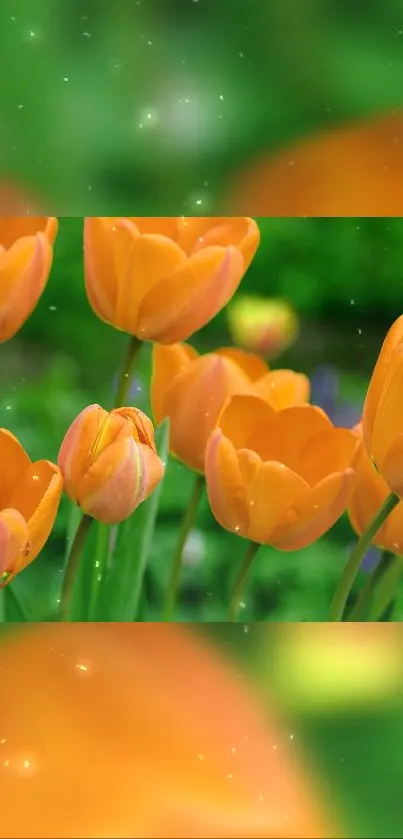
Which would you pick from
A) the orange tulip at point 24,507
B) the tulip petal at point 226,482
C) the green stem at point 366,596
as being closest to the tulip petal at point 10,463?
the orange tulip at point 24,507

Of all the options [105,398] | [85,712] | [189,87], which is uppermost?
[189,87]

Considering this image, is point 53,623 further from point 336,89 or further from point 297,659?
point 336,89

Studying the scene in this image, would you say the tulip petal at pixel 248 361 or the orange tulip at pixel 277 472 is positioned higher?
the tulip petal at pixel 248 361

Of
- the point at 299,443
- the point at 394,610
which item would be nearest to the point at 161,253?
the point at 299,443

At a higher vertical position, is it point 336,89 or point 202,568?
point 336,89

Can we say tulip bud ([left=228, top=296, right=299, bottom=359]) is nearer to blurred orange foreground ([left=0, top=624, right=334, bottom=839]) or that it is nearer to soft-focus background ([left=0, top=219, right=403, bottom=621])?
soft-focus background ([left=0, top=219, right=403, bottom=621])

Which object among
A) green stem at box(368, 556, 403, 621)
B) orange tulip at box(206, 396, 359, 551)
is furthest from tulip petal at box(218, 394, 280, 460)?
green stem at box(368, 556, 403, 621)

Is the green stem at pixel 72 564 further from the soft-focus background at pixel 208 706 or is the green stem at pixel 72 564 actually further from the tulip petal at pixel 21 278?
the tulip petal at pixel 21 278
